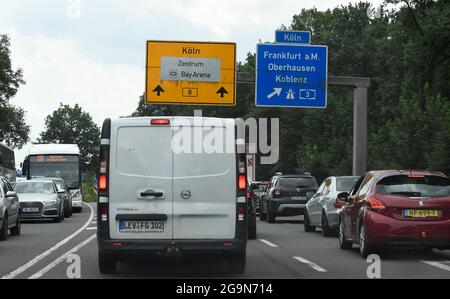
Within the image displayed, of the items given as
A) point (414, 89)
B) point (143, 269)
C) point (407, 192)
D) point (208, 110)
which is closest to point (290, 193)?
point (414, 89)

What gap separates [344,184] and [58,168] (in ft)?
86.6

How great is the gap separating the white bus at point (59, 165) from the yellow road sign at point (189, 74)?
15.8 metres

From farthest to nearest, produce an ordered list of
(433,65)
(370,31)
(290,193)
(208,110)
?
(208,110)
(370,31)
(433,65)
(290,193)

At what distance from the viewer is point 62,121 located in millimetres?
161625

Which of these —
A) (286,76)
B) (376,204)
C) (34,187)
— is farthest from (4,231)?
(286,76)

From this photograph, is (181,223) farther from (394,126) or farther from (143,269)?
(394,126)

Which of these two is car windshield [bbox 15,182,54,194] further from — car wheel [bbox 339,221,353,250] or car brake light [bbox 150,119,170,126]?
car brake light [bbox 150,119,170,126]

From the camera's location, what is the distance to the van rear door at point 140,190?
12.1 metres

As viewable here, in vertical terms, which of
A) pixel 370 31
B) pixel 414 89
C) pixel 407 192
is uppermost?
pixel 370 31

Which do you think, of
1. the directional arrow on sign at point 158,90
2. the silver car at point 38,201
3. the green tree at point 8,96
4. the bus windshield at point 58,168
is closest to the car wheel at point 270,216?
the directional arrow on sign at point 158,90

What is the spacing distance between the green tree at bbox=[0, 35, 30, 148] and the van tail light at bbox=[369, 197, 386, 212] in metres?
69.3

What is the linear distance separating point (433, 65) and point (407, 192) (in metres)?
19.9

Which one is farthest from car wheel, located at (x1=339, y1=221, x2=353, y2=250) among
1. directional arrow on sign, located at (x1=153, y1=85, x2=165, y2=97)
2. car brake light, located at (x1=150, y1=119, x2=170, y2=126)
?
directional arrow on sign, located at (x1=153, y1=85, x2=165, y2=97)
